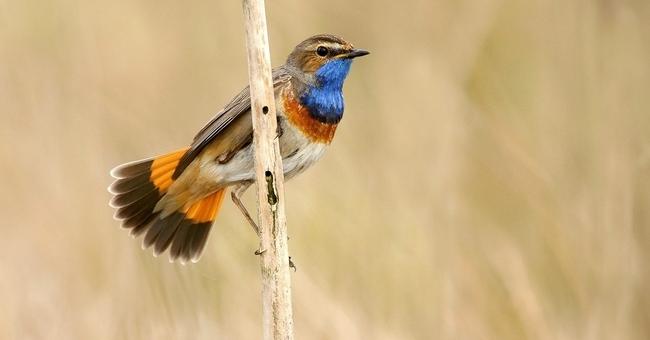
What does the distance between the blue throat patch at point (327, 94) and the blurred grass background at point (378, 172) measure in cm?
84

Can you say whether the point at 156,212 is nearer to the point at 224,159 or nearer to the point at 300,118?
the point at 224,159

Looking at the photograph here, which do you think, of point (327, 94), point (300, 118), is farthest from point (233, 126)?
point (327, 94)

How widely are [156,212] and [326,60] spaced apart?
1259mm

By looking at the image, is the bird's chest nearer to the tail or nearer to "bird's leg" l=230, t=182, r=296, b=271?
"bird's leg" l=230, t=182, r=296, b=271

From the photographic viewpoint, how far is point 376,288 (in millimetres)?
5859

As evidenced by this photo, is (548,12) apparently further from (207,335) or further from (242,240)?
(207,335)

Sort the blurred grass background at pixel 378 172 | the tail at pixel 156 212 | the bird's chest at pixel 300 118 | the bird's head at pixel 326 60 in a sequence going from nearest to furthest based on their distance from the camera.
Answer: the bird's chest at pixel 300 118 < the bird's head at pixel 326 60 < the blurred grass background at pixel 378 172 < the tail at pixel 156 212

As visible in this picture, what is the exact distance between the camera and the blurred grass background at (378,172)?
572 cm

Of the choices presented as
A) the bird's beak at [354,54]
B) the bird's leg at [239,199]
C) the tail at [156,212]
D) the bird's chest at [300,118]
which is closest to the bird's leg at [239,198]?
the bird's leg at [239,199]

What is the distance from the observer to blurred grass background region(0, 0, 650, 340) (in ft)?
18.8

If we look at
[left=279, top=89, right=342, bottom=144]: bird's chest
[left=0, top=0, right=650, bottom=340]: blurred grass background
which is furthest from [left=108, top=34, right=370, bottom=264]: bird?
[left=0, top=0, right=650, bottom=340]: blurred grass background

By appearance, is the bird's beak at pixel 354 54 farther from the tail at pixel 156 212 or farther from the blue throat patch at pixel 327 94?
the tail at pixel 156 212

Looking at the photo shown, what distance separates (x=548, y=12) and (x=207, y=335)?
2.55 metres

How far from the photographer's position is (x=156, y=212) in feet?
19.9
